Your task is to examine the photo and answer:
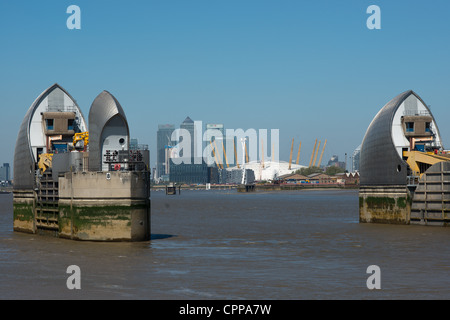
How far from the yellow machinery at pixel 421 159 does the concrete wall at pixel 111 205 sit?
79.2 ft

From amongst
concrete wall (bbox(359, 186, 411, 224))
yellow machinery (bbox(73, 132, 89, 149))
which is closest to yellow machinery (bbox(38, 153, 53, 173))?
yellow machinery (bbox(73, 132, 89, 149))

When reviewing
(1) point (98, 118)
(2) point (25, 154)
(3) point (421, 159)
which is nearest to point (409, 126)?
(3) point (421, 159)

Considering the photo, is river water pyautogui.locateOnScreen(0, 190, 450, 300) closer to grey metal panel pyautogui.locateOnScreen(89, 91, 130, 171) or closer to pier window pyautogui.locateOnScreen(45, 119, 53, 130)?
grey metal panel pyautogui.locateOnScreen(89, 91, 130, 171)

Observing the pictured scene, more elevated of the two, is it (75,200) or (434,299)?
A: (75,200)

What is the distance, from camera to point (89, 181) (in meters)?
43.3

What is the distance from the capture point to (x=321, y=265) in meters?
34.5

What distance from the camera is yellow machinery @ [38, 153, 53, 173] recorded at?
5388 cm

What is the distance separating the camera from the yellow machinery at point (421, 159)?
5541cm

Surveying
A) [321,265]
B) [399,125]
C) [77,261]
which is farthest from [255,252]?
[399,125]

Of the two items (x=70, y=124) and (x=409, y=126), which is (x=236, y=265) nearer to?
(x=70, y=124)

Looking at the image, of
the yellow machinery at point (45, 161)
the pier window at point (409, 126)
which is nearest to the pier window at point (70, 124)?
the yellow machinery at point (45, 161)

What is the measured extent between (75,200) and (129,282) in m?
16.0

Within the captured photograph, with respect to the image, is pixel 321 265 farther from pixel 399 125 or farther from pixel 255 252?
pixel 399 125

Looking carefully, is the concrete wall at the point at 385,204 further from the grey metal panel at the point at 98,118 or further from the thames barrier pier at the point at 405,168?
the grey metal panel at the point at 98,118
